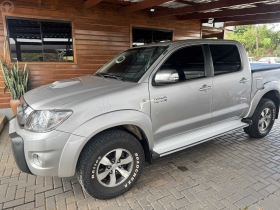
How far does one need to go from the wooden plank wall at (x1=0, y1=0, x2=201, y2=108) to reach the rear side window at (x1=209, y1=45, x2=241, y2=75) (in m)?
3.83

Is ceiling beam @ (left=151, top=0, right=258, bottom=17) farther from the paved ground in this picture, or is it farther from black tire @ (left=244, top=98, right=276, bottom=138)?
the paved ground

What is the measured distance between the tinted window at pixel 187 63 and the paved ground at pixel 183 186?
138 centimetres

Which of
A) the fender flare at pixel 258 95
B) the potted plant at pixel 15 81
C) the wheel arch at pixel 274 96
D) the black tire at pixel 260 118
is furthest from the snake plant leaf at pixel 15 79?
the wheel arch at pixel 274 96

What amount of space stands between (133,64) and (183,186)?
71.5 inches

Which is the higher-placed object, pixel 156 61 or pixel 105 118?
pixel 156 61

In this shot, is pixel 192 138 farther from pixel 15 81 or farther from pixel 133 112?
pixel 15 81

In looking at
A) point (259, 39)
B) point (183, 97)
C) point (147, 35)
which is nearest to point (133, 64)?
point (183, 97)

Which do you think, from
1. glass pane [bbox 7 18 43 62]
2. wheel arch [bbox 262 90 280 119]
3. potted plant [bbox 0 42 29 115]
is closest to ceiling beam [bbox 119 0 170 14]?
glass pane [bbox 7 18 43 62]

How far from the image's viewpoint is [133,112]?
2334mm

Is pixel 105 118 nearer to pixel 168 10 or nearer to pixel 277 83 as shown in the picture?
pixel 277 83

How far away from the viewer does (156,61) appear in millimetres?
2648

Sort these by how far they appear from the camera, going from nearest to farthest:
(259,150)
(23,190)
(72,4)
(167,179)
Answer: (23,190), (167,179), (259,150), (72,4)

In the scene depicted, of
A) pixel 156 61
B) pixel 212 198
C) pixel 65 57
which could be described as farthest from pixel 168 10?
pixel 212 198

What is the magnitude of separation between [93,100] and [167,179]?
1.51m
